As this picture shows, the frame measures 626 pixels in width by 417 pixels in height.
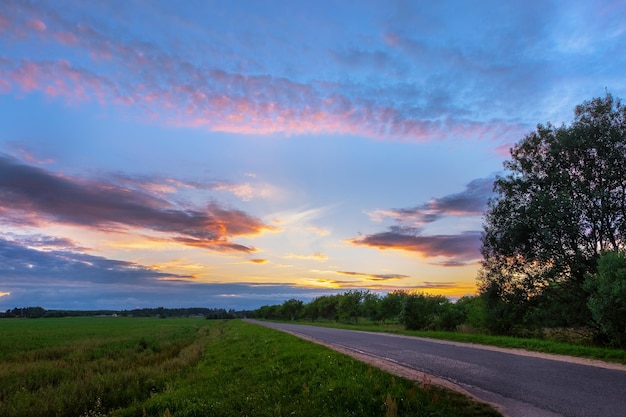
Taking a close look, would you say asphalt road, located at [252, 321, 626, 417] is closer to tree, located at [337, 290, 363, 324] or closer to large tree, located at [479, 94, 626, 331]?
large tree, located at [479, 94, 626, 331]

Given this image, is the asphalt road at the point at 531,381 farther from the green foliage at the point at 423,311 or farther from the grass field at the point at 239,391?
the green foliage at the point at 423,311

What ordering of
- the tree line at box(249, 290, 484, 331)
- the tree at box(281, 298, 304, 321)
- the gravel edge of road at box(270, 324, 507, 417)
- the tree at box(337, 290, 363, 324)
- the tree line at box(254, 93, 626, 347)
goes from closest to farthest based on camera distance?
the gravel edge of road at box(270, 324, 507, 417) < the tree line at box(254, 93, 626, 347) < the tree line at box(249, 290, 484, 331) < the tree at box(337, 290, 363, 324) < the tree at box(281, 298, 304, 321)

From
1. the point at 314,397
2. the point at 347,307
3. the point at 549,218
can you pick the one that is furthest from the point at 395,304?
the point at 314,397

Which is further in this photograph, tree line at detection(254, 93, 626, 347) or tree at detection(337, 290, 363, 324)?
tree at detection(337, 290, 363, 324)

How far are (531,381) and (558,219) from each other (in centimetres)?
1794

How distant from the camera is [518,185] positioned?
29797mm

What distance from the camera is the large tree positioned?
2547 centimetres

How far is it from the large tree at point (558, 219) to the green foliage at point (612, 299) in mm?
4689

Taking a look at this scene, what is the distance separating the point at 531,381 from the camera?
37.6 ft

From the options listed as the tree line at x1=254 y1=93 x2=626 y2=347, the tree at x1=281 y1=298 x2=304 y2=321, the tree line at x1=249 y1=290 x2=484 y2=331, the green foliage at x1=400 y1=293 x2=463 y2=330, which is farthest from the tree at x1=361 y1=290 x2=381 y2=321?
the tree at x1=281 y1=298 x2=304 y2=321

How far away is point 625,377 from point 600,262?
33.3 feet

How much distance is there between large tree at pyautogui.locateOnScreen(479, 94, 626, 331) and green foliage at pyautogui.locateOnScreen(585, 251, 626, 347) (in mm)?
4689

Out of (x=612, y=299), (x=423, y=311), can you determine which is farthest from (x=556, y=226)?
(x=423, y=311)

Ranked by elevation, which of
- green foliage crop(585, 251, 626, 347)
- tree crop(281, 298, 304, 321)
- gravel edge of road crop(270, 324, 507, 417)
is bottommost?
tree crop(281, 298, 304, 321)
